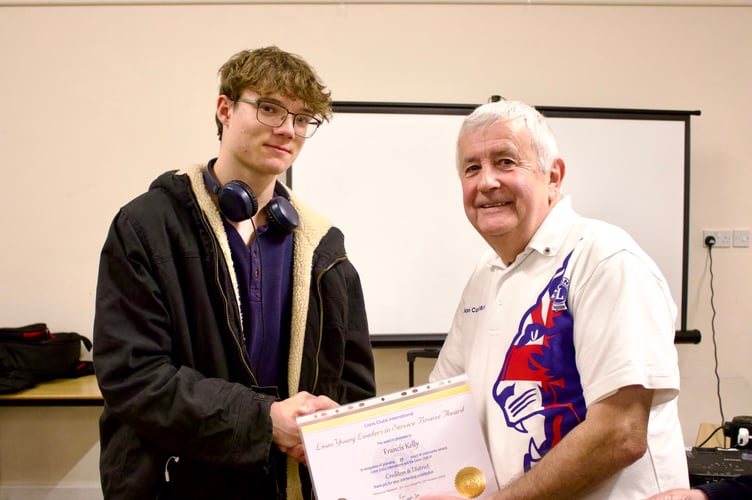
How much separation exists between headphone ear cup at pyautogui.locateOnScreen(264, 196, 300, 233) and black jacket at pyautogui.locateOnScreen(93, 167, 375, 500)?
0.08 metres

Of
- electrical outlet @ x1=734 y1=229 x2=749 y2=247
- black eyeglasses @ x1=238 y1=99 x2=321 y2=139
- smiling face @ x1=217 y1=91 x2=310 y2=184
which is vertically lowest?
electrical outlet @ x1=734 y1=229 x2=749 y2=247

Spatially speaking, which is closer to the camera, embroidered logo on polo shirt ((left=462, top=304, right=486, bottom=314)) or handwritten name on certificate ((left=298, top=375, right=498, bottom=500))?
handwritten name on certificate ((left=298, top=375, right=498, bottom=500))

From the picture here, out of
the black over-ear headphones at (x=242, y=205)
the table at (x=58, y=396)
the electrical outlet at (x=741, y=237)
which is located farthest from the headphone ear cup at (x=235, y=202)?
the electrical outlet at (x=741, y=237)

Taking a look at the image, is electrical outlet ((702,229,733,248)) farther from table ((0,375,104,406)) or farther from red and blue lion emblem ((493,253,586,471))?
table ((0,375,104,406))

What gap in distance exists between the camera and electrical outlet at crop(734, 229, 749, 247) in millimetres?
3361

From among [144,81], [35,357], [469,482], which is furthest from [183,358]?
[144,81]

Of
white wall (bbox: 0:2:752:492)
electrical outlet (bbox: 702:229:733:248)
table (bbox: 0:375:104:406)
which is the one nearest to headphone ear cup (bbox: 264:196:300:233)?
table (bbox: 0:375:104:406)

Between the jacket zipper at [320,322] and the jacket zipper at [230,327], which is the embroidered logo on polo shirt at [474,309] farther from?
the jacket zipper at [230,327]

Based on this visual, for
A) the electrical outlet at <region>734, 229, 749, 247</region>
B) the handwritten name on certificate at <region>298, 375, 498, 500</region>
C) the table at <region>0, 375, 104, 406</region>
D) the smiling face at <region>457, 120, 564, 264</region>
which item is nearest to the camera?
the handwritten name on certificate at <region>298, 375, 498, 500</region>

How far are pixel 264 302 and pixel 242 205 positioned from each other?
0.87ft

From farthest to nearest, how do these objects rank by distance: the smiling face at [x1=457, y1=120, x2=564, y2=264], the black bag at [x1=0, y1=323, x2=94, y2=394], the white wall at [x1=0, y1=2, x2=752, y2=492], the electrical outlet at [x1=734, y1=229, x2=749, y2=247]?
the electrical outlet at [x1=734, y1=229, x2=749, y2=247] < the white wall at [x1=0, y1=2, x2=752, y2=492] < the black bag at [x1=0, y1=323, x2=94, y2=394] < the smiling face at [x1=457, y1=120, x2=564, y2=264]

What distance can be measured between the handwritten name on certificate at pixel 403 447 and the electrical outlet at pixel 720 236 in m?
2.87

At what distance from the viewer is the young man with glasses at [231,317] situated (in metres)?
1.23

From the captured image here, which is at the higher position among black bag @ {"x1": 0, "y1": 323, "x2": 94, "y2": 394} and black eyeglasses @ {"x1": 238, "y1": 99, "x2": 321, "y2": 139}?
black eyeglasses @ {"x1": 238, "y1": 99, "x2": 321, "y2": 139}
